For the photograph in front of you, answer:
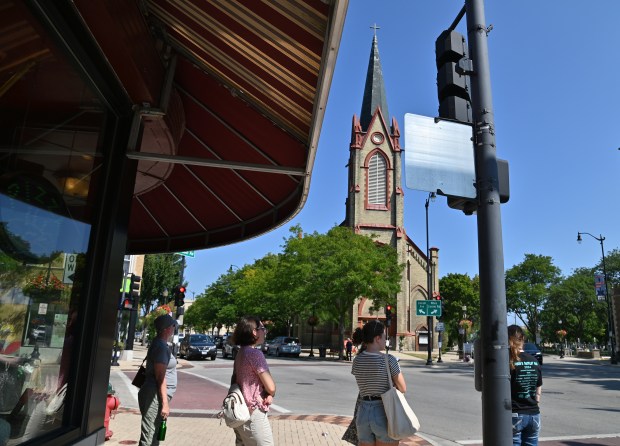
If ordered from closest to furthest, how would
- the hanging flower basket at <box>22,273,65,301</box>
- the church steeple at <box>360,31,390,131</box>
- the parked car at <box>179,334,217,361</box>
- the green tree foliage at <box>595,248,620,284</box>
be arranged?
the hanging flower basket at <box>22,273,65,301</box> < the parked car at <box>179,334,217,361</box> < the church steeple at <box>360,31,390,131</box> < the green tree foliage at <box>595,248,620,284</box>

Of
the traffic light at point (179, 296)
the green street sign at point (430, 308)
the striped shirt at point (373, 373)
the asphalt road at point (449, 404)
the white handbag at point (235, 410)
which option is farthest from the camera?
the green street sign at point (430, 308)

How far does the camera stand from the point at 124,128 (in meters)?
4.57

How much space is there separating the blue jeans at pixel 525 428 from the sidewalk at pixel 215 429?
10.4ft

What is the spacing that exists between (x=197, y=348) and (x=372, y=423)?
29129 mm

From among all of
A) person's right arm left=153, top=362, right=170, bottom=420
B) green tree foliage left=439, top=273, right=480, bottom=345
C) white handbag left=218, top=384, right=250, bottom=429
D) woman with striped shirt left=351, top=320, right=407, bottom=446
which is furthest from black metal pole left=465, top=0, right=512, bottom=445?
green tree foliage left=439, top=273, right=480, bottom=345

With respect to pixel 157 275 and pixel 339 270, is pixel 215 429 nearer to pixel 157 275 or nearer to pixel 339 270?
pixel 339 270

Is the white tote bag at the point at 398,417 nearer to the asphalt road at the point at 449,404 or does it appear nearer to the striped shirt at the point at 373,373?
the striped shirt at the point at 373,373

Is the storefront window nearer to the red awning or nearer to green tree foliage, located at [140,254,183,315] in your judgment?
the red awning

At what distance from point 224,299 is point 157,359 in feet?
212

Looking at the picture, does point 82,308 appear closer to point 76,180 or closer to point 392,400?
point 76,180

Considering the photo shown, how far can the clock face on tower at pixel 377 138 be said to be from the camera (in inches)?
2297

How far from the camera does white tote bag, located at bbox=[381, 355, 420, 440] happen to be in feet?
14.1

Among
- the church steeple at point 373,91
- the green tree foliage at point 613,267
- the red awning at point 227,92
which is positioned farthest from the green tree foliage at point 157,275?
the green tree foliage at point 613,267

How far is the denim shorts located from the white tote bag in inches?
4.8
